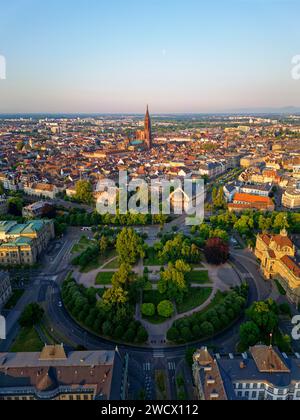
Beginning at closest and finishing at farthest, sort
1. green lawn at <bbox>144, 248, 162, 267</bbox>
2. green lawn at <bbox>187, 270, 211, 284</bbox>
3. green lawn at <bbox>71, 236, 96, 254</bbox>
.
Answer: green lawn at <bbox>187, 270, 211, 284</bbox>
green lawn at <bbox>144, 248, 162, 267</bbox>
green lawn at <bbox>71, 236, 96, 254</bbox>

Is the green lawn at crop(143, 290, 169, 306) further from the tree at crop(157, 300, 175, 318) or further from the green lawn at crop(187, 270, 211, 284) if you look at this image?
the green lawn at crop(187, 270, 211, 284)

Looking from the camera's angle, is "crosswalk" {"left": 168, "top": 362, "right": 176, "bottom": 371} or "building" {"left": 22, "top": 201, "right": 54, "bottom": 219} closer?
"crosswalk" {"left": 168, "top": 362, "right": 176, "bottom": 371}

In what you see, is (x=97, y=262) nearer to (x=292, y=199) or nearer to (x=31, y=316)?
(x=31, y=316)

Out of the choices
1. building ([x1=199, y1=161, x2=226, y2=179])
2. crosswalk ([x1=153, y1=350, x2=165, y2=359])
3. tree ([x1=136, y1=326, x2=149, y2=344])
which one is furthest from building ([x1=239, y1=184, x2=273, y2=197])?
crosswalk ([x1=153, y1=350, x2=165, y2=359])

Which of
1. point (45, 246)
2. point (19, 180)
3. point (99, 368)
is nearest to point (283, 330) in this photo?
point (99, 368)

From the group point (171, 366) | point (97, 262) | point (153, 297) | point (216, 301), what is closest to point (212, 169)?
point (97, 262)

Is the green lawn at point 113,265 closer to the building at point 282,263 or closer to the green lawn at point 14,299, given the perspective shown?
the green lawn at point 14,299
